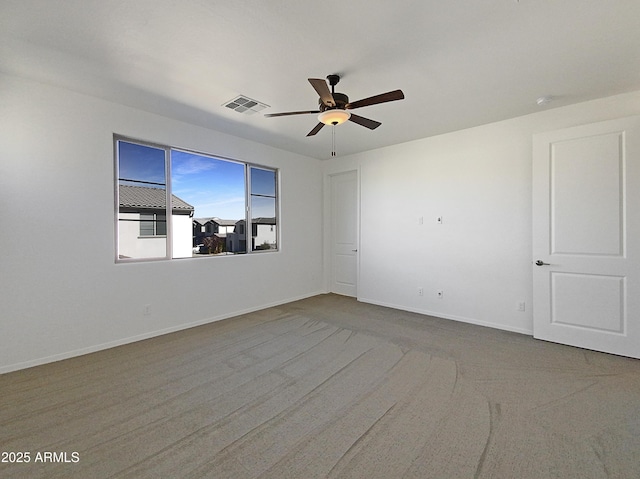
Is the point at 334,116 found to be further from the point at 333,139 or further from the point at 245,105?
the point at 333,139

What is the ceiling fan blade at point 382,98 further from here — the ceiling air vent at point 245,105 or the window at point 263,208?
the window at point 263,208

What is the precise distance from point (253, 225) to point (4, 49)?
3.22 meters

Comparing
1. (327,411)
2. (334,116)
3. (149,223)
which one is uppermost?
(334,116)

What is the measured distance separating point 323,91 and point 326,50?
358mm

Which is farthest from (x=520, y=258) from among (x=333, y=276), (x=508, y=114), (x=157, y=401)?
(x=157, y=401)

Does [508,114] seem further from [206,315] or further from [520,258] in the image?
[206,315]

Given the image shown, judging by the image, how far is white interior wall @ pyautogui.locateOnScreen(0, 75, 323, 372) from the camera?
2672 millimetres

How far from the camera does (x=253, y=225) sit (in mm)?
4859

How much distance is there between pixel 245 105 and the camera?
10.8 ft

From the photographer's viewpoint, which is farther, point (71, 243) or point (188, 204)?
point (188, 204)

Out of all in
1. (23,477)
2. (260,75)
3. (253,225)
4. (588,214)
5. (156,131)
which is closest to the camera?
(23,477)

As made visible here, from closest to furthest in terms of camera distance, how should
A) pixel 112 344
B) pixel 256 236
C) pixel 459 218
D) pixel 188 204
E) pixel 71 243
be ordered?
1. pixel 71 243
2. pixel 112 344
3. pixel 188 204
4. pixel 459 218
5. pixel 256 236

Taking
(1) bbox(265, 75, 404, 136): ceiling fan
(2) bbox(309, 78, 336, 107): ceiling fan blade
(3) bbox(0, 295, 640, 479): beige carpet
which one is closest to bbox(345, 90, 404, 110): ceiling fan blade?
(1) bbox(265, 75, 404, 136): ceiling fan

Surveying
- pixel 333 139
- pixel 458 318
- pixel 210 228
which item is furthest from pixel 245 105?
pixel 458 318
